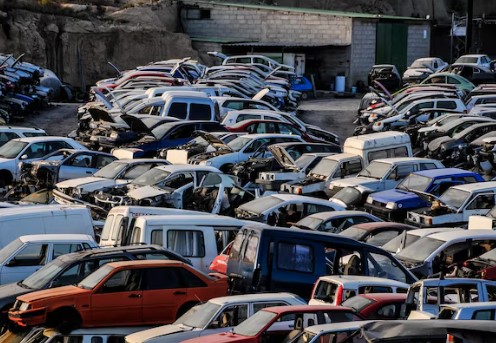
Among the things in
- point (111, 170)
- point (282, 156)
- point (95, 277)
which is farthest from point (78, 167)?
point (95, 277)

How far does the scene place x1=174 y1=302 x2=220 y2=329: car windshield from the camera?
14609 mm

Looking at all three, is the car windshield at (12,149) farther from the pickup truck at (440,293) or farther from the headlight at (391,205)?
the pickup truck at (440,293)

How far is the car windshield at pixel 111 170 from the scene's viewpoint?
82.8 ft

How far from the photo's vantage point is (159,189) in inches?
914

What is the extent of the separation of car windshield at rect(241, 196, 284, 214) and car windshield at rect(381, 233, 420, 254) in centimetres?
259

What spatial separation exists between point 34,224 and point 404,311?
6617 mm

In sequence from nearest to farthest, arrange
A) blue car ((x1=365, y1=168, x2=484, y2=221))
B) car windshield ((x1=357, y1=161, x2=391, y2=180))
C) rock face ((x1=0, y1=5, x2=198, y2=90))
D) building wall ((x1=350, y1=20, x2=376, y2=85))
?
blue car ((x1=365, y1=168, x2=484, y2=221))
car windshield ((x1=357, y1=161, x2=391, y2=180))
rock face ((x1=0, y1=5, x2=198, y2=90))
building wall ((x1=350, y1=20, x2=376, y2=85))

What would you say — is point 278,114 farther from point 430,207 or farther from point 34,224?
point 34,224

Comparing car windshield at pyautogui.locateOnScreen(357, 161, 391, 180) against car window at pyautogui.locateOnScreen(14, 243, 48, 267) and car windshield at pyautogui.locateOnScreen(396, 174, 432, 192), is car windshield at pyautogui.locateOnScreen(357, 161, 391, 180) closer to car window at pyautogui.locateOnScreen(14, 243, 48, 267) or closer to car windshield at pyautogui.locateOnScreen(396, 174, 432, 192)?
car windshield at pyautogui.locateOnScreen(396, 174, 432, 192)

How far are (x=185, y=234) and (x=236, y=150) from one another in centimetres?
958

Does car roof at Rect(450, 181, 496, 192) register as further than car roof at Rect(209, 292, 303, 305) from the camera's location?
Yes

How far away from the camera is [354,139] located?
93.9ft

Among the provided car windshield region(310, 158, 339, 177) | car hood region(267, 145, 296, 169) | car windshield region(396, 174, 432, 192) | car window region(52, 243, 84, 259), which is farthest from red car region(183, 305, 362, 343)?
car windshield region(310, 158, 339, 177)

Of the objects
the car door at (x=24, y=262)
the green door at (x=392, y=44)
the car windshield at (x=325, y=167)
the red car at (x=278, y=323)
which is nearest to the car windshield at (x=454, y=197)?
the car windshield at (x=325, y=167)
